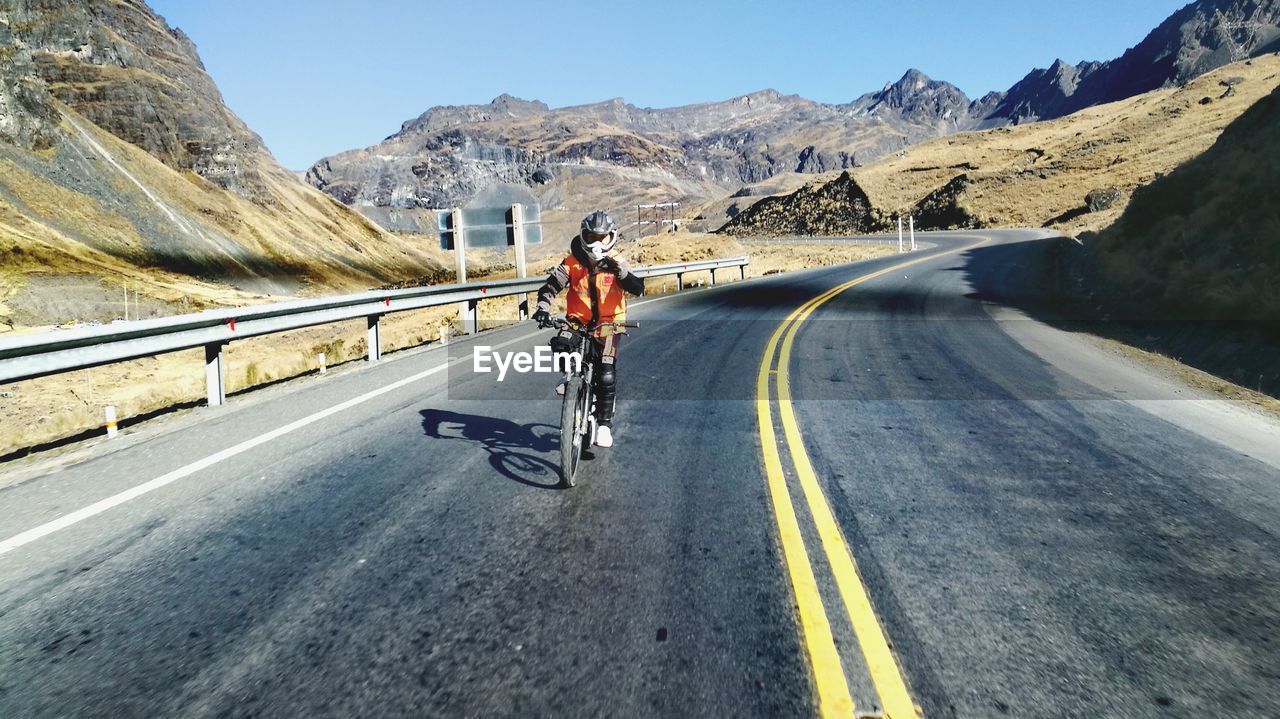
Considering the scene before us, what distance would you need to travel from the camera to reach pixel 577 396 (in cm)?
515

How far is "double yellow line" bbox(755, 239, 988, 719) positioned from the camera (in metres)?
2.57

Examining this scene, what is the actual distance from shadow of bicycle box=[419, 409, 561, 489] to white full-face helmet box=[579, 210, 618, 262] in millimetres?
1641

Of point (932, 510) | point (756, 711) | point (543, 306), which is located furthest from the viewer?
point (543, 306)

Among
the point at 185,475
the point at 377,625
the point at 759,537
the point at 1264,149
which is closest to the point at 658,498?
the point at 759,537

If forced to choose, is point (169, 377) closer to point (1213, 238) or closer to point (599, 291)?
point (599, 291)

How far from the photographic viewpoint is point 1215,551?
381cm

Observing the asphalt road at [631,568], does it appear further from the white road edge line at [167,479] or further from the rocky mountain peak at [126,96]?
the rocky mountain peak at [126,96]

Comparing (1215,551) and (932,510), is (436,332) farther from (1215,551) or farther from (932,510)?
(1215,551)

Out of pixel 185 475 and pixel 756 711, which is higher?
pixel 185 475

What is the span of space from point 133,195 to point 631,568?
5501cm

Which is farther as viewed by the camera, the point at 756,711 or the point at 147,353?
the point at 147,353

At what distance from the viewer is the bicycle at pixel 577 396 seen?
5.00m

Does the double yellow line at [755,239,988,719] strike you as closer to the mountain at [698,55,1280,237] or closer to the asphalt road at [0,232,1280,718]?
the asphalt road at [0,232,1280,718]

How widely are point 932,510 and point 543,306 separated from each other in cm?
294
